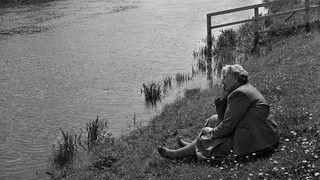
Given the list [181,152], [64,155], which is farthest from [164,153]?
[64,155]

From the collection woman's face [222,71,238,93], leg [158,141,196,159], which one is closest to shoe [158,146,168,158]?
leg [158,141,196,159]

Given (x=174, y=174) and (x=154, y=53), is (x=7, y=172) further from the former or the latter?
Result: (x=154, y=53)

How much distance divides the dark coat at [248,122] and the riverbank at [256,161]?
0.26m

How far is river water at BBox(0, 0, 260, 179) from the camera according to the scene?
14062mm

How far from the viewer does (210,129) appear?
26.2 feet

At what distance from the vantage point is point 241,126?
7426 mm

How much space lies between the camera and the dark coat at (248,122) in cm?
738

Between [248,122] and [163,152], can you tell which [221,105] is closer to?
[248,122]

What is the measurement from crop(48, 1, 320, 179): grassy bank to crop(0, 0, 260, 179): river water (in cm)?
156

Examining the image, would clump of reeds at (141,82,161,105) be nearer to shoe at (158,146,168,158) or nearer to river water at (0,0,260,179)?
river water at (0,0,260,179)

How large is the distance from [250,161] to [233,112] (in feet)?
2.63

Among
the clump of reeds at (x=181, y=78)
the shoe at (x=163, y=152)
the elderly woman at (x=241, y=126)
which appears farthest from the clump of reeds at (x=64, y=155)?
the clump of reeds at (x=181, y=78)

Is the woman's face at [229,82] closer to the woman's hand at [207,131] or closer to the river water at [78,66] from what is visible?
the woman's hand at [207,131]

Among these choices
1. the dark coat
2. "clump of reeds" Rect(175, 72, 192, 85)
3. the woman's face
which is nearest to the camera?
the dark coat
